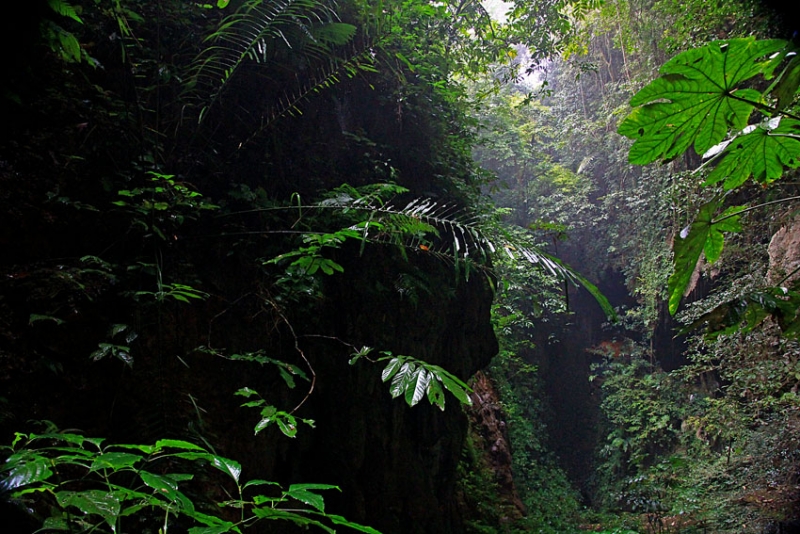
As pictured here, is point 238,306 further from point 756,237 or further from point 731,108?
point 756,237

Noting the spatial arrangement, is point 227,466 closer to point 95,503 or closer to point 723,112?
point 95,503

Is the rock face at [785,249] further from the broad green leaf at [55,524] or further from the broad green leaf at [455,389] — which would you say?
the broad green leaf at [55,524]

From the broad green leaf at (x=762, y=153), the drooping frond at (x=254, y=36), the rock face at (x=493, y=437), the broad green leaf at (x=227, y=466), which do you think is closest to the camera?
the broad green leaf at (x=227, y=466)

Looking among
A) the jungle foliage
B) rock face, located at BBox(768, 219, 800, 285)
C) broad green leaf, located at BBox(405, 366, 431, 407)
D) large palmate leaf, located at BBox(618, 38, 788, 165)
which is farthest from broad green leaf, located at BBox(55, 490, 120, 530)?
rock face, located at BBox(768, 219, 800, 285)

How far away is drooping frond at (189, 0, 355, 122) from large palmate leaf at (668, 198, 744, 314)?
1924mm

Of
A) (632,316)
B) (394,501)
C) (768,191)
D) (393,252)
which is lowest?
(394,501)

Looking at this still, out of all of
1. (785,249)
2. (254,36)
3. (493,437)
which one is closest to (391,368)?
(254,36)

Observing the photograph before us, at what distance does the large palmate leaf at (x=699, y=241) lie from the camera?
4.40 feet

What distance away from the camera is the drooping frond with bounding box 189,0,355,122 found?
212cm

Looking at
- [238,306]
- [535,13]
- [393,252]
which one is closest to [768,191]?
[535,13]

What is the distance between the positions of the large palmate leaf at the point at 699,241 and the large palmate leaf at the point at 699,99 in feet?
0.90

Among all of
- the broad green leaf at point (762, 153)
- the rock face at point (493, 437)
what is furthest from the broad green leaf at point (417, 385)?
the rock face at point (493, 437)

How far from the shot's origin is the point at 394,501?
3.39 meters

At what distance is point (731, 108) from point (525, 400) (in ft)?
39.0
